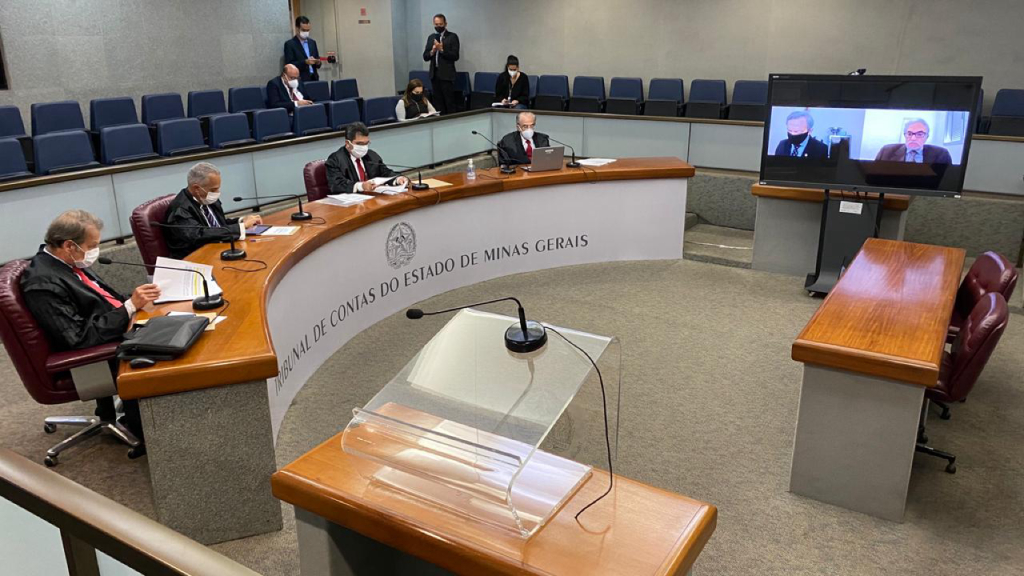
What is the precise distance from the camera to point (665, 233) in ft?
23.5

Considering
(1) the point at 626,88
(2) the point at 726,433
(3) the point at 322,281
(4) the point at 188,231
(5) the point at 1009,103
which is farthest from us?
(1) the point at 626,88

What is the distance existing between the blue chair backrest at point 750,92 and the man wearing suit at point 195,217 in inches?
292

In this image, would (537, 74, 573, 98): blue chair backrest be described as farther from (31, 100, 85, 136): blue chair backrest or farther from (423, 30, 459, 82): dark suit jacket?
(31, 100, 85, 136): blue chair backrest

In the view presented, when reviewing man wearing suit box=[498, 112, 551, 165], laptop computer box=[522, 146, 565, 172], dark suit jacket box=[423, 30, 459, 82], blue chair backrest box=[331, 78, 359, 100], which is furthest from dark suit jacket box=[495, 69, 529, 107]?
laptop computer box=[522, 146, 565, 172]

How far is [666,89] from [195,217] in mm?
8014

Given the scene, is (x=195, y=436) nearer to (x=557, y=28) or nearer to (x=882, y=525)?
(x=882, y=525)

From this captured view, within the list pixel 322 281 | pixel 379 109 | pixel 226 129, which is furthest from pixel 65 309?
pixel 379 109

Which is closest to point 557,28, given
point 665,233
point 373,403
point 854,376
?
point 665,233

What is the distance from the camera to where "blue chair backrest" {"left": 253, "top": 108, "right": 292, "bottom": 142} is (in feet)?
26.0

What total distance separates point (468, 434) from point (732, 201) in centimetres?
673

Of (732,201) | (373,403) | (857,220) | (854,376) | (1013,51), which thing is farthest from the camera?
(1013,51)

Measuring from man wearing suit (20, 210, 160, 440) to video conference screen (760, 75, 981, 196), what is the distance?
15.2 ft

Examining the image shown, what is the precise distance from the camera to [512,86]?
10.6 meters

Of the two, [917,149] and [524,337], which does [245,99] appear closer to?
[917,149]
